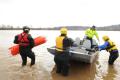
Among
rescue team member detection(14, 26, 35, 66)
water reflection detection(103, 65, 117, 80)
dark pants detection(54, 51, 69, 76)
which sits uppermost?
rescue team member detection(14, 26, 35, 66)

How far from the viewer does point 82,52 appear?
1114 centimetres

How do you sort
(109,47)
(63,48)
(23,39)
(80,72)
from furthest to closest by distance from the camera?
(109,47) < (80,72) < (23,39) < (63,48)

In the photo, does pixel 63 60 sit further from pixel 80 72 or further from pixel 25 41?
pixel 25 41

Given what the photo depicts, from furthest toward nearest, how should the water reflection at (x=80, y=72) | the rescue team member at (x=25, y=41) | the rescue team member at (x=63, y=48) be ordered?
the rescue team member at (x=25, y=41) → the water reflection at (x=80, y=72) → the rescue team member at (x=63, y=48)

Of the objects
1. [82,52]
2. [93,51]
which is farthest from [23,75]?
[93,51]

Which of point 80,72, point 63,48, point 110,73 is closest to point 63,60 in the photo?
point 63,48

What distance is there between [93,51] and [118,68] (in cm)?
154

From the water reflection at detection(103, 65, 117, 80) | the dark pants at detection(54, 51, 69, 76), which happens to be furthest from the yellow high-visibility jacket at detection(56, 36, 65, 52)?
the water reflection at detection(103, 65, 117, 80)

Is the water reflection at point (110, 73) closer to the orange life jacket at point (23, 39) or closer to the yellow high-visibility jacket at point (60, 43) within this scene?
the yellow high-visibility jacket at point (60, 43)

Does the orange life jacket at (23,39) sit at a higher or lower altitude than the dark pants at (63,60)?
higher

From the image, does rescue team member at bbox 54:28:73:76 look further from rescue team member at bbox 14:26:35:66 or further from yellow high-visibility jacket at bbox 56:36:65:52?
rescue team member at bbox 14:26:35:66

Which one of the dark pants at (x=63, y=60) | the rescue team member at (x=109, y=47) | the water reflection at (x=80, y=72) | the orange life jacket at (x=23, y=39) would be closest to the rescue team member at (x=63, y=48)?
the dark pants at (x=63, y=60)

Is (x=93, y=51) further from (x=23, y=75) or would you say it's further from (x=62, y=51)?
(x=23, y=75)

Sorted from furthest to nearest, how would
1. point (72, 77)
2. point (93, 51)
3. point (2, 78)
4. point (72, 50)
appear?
point (93, 51) < point (72, 50) < point (72, 77) < point (2, 78)
